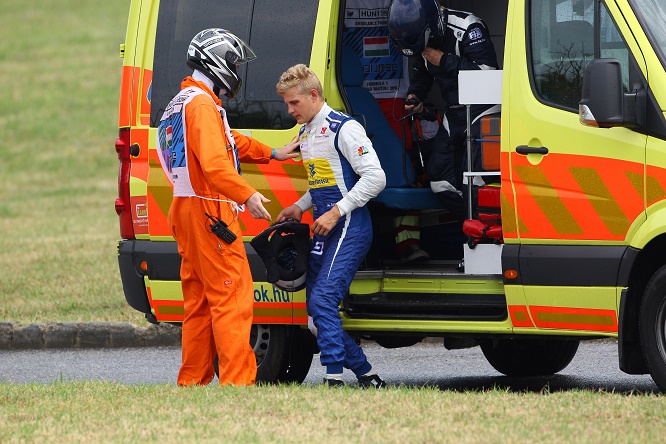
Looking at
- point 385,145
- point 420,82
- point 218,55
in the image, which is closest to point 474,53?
point 420,82

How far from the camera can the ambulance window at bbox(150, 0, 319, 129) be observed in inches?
309

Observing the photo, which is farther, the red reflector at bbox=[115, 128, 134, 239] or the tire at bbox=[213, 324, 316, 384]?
the red reflector at bbox=[115, 128, 134, 239]

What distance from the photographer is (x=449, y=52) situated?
8.15 metres

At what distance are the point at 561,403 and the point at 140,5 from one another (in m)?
3.67

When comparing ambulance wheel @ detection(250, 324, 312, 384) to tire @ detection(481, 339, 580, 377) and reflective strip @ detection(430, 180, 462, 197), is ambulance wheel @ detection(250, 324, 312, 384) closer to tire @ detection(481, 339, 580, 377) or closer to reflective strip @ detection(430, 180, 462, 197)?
reflective strip @ detection(430, 180, 462, 197)

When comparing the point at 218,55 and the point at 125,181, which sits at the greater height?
the point at 218,55

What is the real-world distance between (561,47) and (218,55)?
1789mm

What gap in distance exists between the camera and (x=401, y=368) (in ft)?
31.3

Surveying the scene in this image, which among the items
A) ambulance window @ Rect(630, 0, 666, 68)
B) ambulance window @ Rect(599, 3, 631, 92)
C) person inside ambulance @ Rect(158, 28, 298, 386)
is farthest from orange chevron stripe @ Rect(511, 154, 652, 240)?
person inside ambulance @ Rect(158, 28, 298, 386)

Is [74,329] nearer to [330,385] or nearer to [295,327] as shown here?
[295,327]

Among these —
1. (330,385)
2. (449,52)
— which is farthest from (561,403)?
(449,52)

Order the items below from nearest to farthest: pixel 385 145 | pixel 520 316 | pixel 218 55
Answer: pixel 520 316
pixel 218 55
pixel 385 145

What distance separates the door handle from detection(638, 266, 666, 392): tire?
81cm

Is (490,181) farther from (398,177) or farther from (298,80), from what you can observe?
(298,80)
